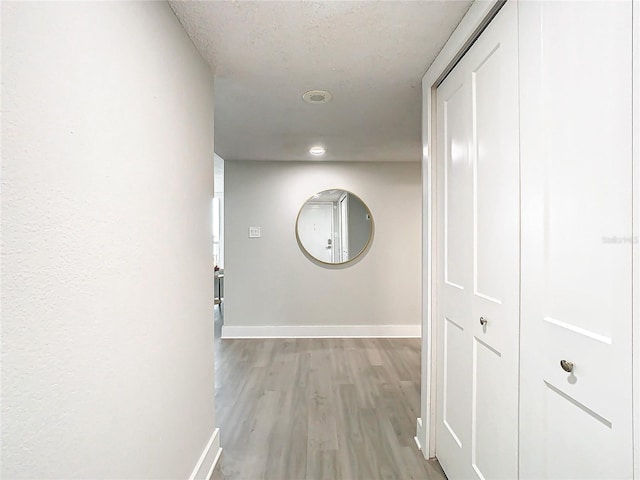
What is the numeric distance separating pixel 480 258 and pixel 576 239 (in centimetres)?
58

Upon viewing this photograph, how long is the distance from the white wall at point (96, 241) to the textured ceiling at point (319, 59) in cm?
27

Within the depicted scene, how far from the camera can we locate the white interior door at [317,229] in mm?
4840

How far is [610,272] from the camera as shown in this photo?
2.91ft

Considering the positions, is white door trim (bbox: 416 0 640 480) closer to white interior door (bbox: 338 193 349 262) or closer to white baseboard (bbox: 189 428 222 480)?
white baseboard (bbox: 189 428 222 480)

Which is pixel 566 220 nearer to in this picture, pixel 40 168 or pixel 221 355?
pixel 40 168

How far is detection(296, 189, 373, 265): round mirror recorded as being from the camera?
4848 mm

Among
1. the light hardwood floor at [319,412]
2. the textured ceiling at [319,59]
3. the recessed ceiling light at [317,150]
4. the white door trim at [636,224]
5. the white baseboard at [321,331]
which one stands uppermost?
the recessed ceiling light at [317,150]

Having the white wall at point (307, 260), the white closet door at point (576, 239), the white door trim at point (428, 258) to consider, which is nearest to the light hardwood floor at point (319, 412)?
the white door trim at point (428, 258)

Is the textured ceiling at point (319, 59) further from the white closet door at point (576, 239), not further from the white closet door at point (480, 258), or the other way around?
the white closet door at point (576, 239)

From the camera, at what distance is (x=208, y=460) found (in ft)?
6.46

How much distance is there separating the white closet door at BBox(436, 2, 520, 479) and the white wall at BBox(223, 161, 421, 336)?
110 inches

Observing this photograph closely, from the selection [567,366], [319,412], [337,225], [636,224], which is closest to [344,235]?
[337,225]

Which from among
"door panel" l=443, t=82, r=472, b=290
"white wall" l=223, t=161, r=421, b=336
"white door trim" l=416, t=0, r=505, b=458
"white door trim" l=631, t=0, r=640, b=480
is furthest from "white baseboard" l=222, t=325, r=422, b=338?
"white door trim" l=631, t=0, r=640, b=480

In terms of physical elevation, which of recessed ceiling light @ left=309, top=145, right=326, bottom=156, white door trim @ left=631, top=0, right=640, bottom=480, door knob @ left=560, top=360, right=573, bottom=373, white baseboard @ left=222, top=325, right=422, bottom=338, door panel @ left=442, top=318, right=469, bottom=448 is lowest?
white baseboard @ left=222, top=325, right=422, bottom=338
